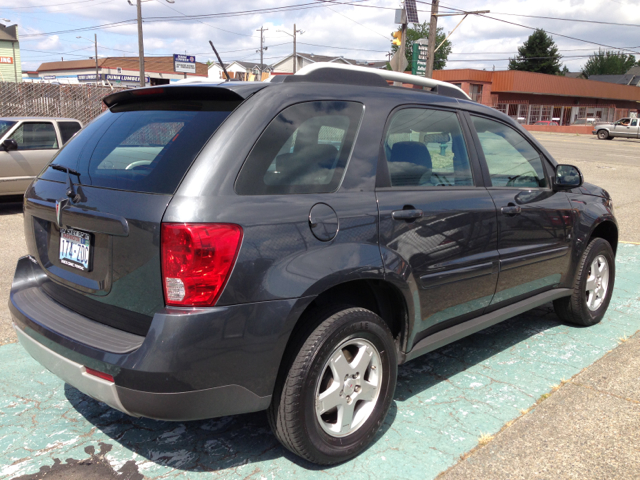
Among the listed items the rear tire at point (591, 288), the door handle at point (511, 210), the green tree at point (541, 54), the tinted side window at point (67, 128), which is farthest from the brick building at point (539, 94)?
the door handle at point (511, 210)

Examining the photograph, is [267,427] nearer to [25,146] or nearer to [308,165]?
[308,165]

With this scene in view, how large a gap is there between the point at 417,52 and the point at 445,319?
15381 mm

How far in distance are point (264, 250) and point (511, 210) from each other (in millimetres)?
1996

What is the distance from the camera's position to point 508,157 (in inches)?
156

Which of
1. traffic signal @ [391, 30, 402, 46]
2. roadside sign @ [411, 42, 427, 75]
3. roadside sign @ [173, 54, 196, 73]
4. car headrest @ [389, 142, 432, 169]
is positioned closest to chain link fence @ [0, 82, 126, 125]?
traffic signal @ [391, 30, 402, 46]

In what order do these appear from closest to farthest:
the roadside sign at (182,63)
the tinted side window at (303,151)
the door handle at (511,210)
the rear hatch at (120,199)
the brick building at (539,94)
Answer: the rear hatch at (120,199), the tinted side window at (303,151), the door handle at (511,210), the roadside sign at (182,63), the brick building at (539,94)

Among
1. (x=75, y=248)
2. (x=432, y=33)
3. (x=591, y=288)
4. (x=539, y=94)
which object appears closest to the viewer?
(x=75, y=248)

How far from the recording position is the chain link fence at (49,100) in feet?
53.1

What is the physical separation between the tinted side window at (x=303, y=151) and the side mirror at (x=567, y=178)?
2.00 meters

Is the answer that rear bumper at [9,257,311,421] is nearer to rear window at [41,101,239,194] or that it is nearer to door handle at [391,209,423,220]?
rear window at [41,101,239,194]

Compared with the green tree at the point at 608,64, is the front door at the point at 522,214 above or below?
below

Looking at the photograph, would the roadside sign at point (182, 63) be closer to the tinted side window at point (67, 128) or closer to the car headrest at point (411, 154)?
the tinted side window at point (67, 128)

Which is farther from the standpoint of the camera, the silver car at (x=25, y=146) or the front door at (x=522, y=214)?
the silver car at (x=25, y=146)

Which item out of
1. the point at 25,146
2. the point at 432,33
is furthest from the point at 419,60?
the point at 25,146
